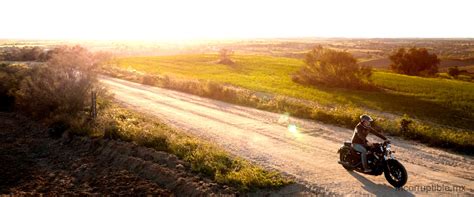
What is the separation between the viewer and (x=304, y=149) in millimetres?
17234

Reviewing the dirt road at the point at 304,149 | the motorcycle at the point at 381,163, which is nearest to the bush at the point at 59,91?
the dirt road at the point at 304,149

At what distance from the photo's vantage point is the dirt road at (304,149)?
13.1 m

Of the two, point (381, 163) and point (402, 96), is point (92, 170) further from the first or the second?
point (402, 96)

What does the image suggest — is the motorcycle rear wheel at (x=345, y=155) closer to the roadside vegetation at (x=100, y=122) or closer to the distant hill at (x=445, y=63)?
the roadside vegetation at (x=100, y=122)

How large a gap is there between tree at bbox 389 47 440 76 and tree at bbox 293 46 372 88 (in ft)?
Answer: 99.5

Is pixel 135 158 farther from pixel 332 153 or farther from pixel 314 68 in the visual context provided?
pixel 314 68

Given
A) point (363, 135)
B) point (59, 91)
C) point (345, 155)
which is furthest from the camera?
point (59, 91)

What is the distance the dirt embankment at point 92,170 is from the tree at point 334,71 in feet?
112

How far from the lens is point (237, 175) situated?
13375 millimetres

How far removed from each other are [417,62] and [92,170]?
69.8m

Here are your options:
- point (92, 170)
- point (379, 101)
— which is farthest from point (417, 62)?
point (92, 170)

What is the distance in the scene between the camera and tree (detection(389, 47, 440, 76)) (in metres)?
74.3

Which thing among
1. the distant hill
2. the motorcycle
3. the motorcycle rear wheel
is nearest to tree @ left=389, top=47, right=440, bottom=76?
the distant hill

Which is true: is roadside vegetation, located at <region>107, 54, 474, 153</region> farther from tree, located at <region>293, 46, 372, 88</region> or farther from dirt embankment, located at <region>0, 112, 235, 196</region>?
dirt embankment, located at <region>0, 112, 235, 196</region>
